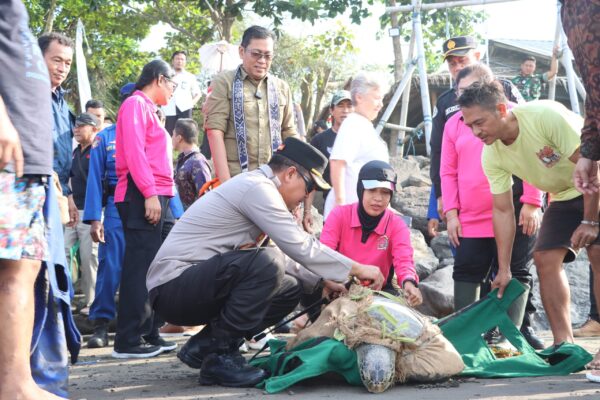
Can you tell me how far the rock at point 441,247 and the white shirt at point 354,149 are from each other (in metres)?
3.22

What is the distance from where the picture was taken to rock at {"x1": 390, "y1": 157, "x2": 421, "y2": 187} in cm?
1127

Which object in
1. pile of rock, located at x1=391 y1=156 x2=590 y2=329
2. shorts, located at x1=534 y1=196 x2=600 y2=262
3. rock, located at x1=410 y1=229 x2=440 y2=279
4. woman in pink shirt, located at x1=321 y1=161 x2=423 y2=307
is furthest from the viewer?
rock, located at x1=410 y1=229 x2=440 y2=279

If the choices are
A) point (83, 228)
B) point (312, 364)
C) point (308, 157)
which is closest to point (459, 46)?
point (308, 157)

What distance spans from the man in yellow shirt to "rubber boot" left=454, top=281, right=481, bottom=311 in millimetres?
496

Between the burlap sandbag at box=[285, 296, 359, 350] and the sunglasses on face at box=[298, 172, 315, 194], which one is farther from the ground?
the sunglasses on face at box=[298, 172, 315, 194]

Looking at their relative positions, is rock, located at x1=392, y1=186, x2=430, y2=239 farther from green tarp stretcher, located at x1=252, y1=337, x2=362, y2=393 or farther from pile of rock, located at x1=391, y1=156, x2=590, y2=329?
green tarp stretcher, located at x1=252, y1=337, x2=362, y2=393

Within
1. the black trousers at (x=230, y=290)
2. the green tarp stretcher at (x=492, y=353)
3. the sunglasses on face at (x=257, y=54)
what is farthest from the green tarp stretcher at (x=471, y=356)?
the sunglasses on face at (x=257, y=54)

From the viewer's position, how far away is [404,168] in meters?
11.5

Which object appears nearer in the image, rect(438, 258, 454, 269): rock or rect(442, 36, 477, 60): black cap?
rect(442, 36, 477, 60): black cap

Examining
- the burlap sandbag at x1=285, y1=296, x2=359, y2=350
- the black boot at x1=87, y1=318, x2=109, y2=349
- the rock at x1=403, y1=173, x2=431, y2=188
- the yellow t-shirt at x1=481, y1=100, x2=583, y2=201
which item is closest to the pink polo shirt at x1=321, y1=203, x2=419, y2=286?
the yellow t-shirt at x1=481, y1=100, x2=583, y2=201

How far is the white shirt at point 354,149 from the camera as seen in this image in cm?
612

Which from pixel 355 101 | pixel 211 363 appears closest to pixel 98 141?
pixel 355 101

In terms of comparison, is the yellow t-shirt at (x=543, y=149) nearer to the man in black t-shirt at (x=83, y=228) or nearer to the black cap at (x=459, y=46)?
the black cap at (x=459, y=46)

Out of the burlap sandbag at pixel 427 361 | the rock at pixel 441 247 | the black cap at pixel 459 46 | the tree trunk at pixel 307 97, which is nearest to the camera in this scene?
the burlap sandbag at pixel 427 361
